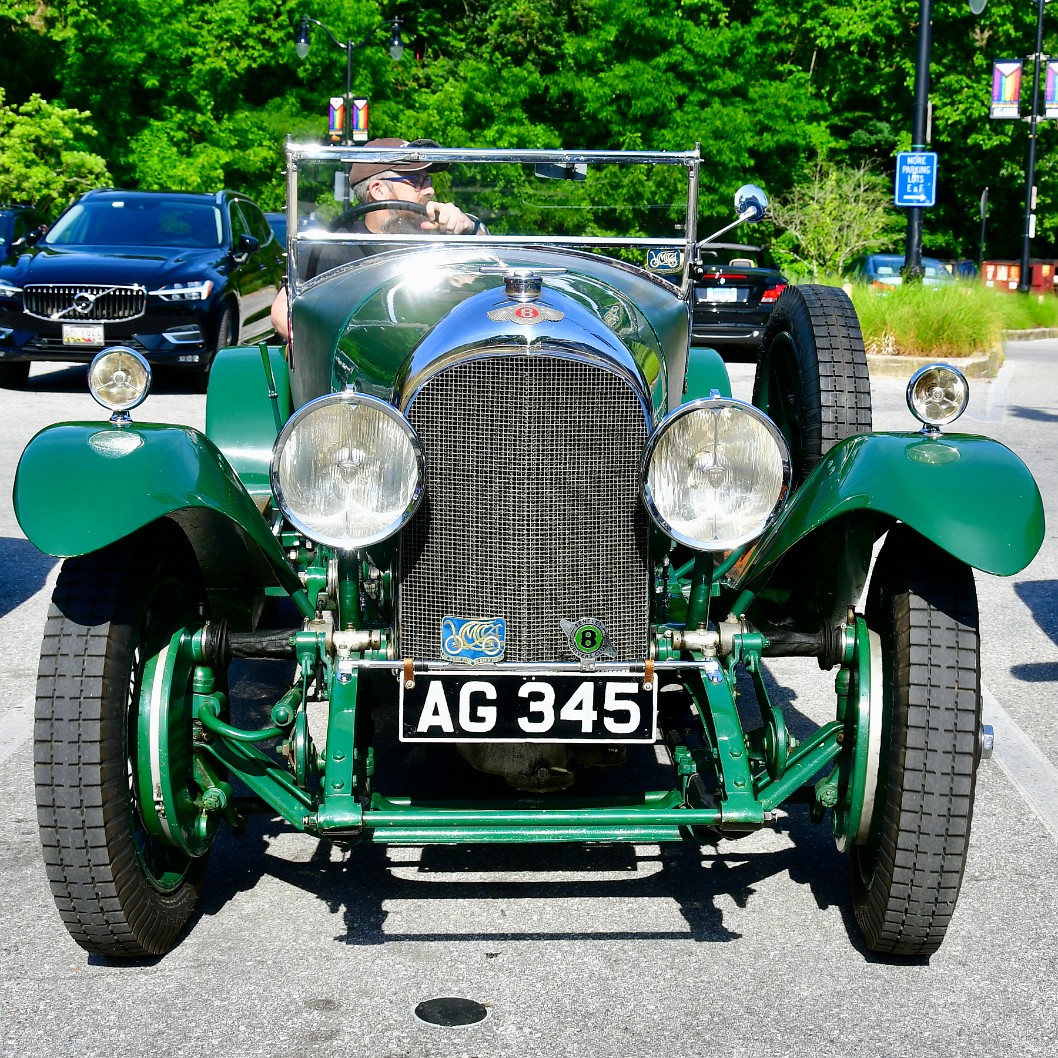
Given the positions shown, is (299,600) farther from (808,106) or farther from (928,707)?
(808,106)

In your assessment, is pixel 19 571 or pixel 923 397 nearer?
pixel 923 397

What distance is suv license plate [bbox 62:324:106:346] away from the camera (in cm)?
1200

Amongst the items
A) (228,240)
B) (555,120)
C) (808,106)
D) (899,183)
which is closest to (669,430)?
(228,240)

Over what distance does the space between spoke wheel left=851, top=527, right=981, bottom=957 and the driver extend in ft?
7.65

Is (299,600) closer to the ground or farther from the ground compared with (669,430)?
closer to the ground

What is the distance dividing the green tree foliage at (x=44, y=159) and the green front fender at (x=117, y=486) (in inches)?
870

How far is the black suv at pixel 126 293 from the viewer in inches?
472

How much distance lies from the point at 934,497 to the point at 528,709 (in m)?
0.99

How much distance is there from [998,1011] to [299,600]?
1844 mm

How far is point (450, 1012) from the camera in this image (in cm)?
303

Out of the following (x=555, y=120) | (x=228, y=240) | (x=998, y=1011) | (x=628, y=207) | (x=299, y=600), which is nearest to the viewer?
(x=998, y=1011)

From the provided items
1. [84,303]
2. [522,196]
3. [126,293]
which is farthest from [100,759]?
[84,303]

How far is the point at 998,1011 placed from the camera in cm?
305

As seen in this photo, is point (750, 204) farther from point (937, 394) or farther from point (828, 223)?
point (828, 223)
